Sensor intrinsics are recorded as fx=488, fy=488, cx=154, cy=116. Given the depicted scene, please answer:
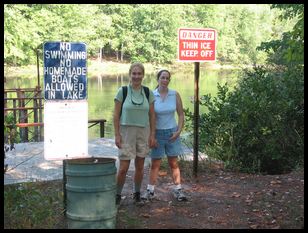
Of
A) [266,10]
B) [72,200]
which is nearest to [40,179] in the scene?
[72,200]

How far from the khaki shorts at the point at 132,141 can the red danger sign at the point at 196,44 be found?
61.0 inches

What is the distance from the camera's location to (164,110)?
577cm

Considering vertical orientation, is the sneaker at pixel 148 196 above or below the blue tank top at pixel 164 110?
below

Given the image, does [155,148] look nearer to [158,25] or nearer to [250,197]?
[250,197]

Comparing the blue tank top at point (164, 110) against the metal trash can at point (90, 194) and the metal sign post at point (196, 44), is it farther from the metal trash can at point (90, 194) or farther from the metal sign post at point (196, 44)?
the metal trash can at point (90, 194)

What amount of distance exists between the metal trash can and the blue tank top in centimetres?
129

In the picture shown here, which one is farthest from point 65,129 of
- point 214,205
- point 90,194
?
point 214,205

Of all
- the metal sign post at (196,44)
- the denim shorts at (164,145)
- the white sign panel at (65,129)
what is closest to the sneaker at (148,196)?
the denim shorts at (164,145)

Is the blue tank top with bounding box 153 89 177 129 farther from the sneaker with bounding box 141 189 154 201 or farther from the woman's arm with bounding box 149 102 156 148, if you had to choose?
the sneaker with bounding box 141 189 154 201

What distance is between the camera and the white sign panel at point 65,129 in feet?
16.1

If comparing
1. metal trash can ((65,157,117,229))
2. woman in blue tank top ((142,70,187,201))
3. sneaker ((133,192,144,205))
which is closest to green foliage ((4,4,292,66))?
woman in blue tank top ((142,70,187,201))

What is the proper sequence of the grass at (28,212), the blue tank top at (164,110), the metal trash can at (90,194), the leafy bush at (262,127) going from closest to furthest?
the metal trash can at (90,194) → the grass at (28,212) → the blue tank top at (164,110) → the leafy bush at (262,127)

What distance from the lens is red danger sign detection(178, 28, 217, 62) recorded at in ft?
21.7

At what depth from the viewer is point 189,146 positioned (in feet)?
32.6
